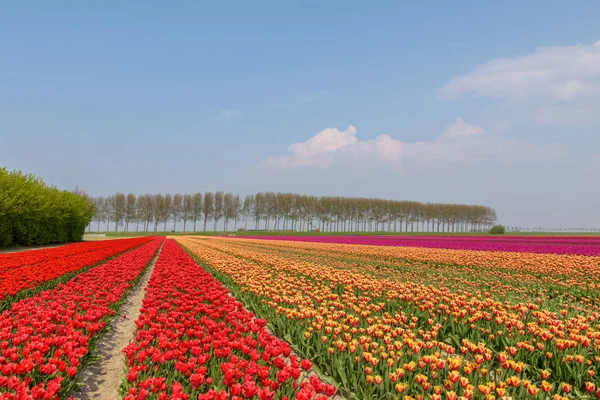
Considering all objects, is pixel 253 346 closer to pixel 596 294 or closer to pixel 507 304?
pixel 507 304

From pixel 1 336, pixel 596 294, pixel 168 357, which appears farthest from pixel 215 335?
pixel 596 294

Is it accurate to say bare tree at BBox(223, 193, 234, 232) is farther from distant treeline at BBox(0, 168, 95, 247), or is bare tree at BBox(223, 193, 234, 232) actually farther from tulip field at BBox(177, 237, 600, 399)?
tulip field at BBox(177, 237, 600, 399)

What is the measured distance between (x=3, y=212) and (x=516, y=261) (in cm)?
3508

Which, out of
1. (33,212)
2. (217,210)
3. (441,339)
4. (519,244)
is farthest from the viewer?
(217,210)

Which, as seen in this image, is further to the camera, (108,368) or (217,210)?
(217,210)

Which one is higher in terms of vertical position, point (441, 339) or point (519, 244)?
point (519, 244)

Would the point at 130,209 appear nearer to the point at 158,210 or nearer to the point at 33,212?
the point at 158,210

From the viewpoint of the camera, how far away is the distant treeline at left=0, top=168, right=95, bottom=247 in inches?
1120

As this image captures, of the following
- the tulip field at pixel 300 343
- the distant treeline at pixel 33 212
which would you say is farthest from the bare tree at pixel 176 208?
the tulip field at pixel 300 343

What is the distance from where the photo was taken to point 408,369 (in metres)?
4.09

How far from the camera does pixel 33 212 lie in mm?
32344

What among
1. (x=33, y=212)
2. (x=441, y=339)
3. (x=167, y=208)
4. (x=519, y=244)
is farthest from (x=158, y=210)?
(x=441, y=339)

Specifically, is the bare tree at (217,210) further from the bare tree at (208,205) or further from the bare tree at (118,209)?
the bare tree at (118,209)

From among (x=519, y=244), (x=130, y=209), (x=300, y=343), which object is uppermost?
(x=130, y=209)
